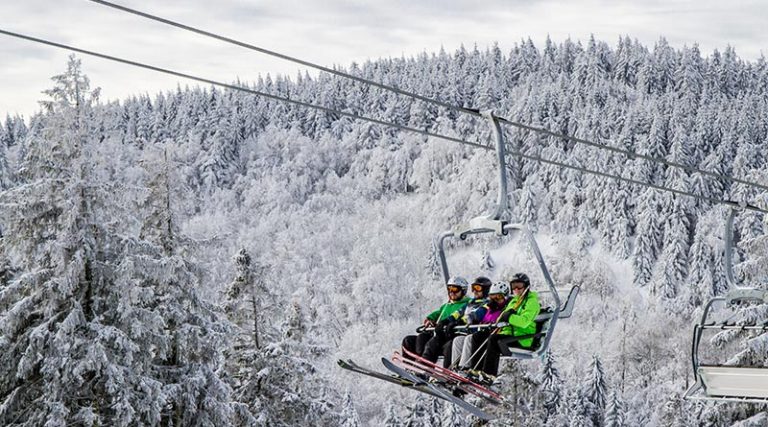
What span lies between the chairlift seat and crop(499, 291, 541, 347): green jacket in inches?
106

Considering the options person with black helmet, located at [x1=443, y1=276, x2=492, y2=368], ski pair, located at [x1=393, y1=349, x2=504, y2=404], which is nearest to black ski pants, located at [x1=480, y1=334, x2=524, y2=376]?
ski pair, located at [x1=393, y1=349, x2=504, y2=404]

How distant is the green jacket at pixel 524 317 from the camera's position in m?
12.7

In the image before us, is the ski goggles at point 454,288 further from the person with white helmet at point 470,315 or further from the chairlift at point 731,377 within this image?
the chairlift at point 731,377

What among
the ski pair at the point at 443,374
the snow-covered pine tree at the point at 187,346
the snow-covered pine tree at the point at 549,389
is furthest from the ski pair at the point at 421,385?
the snow-covered pine tree at the point at 549,389

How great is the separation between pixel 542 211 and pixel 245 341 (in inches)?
4666

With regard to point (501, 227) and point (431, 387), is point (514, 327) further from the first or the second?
point (501, 227)

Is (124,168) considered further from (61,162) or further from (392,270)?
(392,270)

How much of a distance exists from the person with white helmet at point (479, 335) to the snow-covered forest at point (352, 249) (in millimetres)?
8697

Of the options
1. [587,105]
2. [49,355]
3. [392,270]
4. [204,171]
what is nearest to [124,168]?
[49,355]

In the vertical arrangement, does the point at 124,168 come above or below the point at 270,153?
above

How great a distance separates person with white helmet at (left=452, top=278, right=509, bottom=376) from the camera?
12938 mm

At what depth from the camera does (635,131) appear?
153 metres

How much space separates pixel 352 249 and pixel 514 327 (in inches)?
5874

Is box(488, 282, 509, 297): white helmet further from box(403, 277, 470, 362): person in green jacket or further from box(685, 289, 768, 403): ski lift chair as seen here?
box(685, 289, 768, 403): ski lift chair
